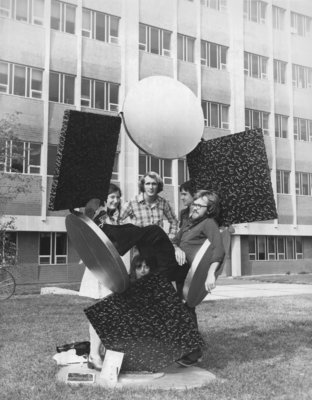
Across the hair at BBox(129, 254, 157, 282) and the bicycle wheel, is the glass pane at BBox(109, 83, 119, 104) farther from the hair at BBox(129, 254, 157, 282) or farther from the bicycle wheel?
the hair at BBox(129, 254, 157, 282)

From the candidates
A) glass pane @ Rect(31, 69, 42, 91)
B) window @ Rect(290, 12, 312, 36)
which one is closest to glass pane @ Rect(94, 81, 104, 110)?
glass pane @ Rect(31, 69, 42, 91)

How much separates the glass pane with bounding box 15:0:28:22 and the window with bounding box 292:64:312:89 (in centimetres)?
1346

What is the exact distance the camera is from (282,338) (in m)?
6.70

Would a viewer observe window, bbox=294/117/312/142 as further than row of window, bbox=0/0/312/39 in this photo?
Yes

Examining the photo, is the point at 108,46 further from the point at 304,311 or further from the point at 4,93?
the point at 304,311

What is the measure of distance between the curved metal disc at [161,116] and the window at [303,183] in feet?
71.6

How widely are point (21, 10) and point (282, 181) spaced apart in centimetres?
1373

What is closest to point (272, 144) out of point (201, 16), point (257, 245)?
point (257, 245)

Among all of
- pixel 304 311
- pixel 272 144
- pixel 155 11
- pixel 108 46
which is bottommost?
pixel 304 311

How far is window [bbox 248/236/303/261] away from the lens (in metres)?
24.3

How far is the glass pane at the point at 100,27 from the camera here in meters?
20.9

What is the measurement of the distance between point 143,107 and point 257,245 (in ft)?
67.8

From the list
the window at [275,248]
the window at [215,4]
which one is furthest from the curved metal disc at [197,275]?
the window at [215,4]

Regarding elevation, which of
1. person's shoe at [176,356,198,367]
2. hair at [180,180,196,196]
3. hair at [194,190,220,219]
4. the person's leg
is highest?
hair at [180,180,196,196]
